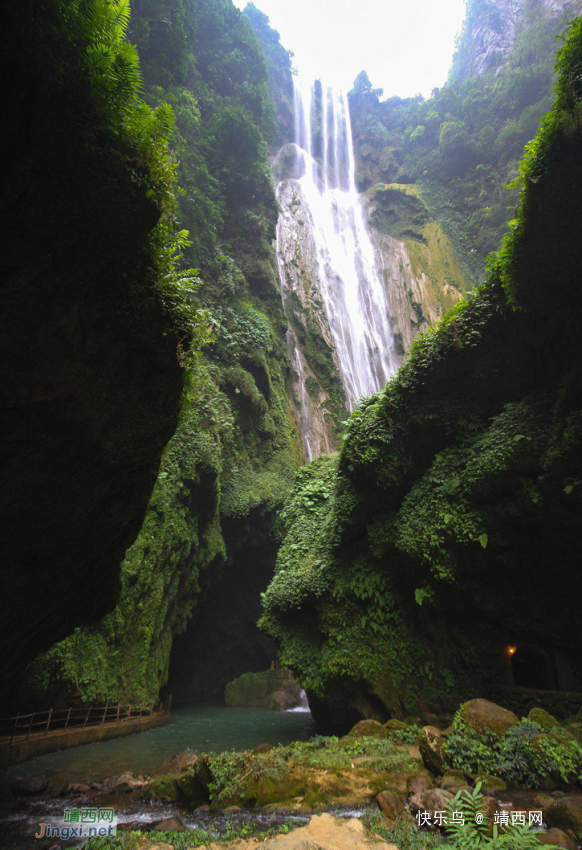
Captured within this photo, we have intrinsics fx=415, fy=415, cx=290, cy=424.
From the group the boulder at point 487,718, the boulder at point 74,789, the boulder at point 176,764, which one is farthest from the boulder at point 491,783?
the boulder at point 74,789

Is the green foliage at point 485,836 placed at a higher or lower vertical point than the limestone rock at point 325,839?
higher

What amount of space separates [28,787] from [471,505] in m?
8.56

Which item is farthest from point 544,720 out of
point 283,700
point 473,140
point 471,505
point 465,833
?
point 473,140

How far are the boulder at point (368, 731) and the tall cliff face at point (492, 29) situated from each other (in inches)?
1874

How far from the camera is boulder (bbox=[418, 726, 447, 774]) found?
564 cm

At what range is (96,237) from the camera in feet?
9.55

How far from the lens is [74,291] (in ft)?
9.70

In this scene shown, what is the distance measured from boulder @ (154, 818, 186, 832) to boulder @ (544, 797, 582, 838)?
381 centimetres

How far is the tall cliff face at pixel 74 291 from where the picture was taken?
2549 millimetres

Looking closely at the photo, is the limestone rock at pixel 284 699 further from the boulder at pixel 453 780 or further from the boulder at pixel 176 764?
the boulder at pixel 453 780

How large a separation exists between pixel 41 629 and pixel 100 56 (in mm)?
5825

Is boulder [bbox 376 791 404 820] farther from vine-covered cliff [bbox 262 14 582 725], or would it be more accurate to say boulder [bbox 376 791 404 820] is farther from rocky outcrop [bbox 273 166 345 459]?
rocky outcrop [bbox 273 166 345 459]

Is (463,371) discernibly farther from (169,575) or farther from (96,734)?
(96,734)

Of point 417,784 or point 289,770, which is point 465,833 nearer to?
point 417,784
